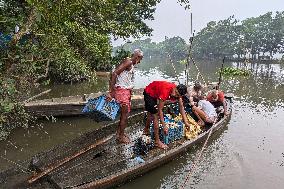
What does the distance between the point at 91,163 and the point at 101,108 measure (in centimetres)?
129

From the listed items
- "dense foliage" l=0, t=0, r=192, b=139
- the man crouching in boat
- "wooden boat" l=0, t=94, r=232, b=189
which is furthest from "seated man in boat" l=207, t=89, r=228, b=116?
the man crouching in boat

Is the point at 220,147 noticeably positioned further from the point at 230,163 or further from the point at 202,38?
the point at 202,38

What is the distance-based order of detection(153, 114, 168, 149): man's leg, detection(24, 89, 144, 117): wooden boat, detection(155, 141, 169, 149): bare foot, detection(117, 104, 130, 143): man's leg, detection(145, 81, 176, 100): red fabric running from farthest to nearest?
detection(24, 89, 144, 117): wooden boat < detection(155, 141, 169, 149): bare foot < detection(153, 114, 168, 149): man's leg < detection(117, 104, 130, 143): man's leg < detection(145, 81, 176, 100): red fabric

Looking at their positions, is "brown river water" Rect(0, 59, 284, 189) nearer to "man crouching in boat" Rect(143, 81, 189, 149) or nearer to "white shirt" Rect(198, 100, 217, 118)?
"white shirt" Rect(198, 100, 217, 118)

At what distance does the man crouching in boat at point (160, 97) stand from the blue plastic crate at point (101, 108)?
0.89 meters

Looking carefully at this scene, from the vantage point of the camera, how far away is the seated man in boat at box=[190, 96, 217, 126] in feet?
35.6

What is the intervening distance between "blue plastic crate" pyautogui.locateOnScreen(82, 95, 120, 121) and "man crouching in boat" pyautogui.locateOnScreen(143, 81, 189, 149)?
2.91ft

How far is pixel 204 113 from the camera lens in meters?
10.9

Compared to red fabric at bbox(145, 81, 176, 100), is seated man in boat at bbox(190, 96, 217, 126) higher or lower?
lower

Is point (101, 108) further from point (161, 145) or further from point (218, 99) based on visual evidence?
point (218, 99)

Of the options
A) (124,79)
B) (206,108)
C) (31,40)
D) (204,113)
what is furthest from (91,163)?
(206,108)

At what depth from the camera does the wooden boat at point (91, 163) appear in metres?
6.51

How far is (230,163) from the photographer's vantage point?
9.54m

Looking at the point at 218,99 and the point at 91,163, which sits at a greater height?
the point at 218,99
